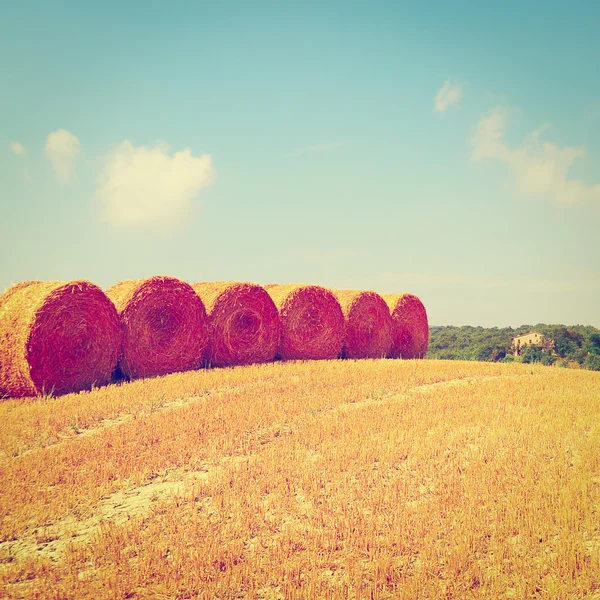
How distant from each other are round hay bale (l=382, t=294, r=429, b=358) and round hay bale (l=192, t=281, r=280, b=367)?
695 centimetres

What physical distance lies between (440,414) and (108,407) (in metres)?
5.85

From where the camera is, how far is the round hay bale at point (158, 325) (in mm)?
12375

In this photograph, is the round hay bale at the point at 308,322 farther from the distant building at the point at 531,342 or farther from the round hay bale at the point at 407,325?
the distant building at the point at 531,342

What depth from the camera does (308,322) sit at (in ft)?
52.6

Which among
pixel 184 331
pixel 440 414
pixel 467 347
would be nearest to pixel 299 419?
pixel 440 414

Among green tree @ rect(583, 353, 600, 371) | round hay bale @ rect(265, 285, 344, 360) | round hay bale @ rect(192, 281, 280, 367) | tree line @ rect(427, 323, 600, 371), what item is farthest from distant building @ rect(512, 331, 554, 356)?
round hay bale @ rect(192, 281, 280, 367)

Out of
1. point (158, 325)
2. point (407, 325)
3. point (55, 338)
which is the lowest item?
point (55, 338)

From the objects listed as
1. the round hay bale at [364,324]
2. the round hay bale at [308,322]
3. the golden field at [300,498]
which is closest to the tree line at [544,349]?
the round hay bale at [364,324]

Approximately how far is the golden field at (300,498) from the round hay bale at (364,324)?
317 inches

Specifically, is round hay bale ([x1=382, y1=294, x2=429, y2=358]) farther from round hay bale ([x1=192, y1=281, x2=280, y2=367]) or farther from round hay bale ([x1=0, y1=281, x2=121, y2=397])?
round hay bale ([x1=0, y1=281, x2=121, y2=397])

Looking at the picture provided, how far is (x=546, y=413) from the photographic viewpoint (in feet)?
27.7

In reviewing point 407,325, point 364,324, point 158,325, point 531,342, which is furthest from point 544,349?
point 158,325

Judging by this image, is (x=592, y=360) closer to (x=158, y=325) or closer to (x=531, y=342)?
(x=531, y=342)

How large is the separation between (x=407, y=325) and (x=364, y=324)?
3278 mm
